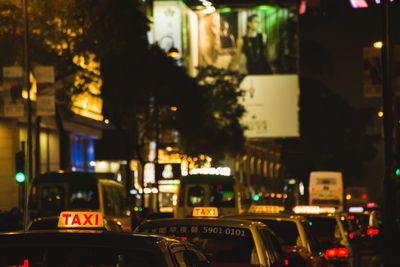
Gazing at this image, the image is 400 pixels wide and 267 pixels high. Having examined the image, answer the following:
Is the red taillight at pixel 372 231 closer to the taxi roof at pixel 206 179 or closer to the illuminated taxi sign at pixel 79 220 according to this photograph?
the taxi roof at pixel 206 179

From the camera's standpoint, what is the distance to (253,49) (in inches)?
3514

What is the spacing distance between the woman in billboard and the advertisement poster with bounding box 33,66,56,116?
182 feet

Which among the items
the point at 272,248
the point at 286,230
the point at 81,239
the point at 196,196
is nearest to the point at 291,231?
the point at 286,230

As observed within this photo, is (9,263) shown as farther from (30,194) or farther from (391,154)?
(30,194)

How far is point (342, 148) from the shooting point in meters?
124

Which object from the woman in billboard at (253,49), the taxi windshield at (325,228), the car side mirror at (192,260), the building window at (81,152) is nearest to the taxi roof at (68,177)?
the taxi windshield at (325,228)

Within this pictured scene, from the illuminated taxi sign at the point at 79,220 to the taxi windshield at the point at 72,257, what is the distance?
3315 millimetres

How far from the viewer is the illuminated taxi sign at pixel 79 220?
35.2 feet

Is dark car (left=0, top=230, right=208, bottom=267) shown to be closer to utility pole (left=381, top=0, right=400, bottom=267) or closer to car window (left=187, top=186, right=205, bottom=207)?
utility pole (left=381, top=0, right=400, bottom=267)

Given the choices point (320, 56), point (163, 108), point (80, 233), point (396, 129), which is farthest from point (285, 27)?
point (80, 233)

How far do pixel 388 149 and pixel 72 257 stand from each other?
17025mm

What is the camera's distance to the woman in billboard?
285 feet

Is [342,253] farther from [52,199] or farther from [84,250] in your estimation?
[84,250]

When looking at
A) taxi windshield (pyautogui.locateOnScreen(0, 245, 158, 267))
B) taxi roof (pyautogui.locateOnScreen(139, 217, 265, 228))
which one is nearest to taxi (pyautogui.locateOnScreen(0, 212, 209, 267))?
taxi windshield (pyautogui.locateOnScreen(0, 245, 158, 267))
